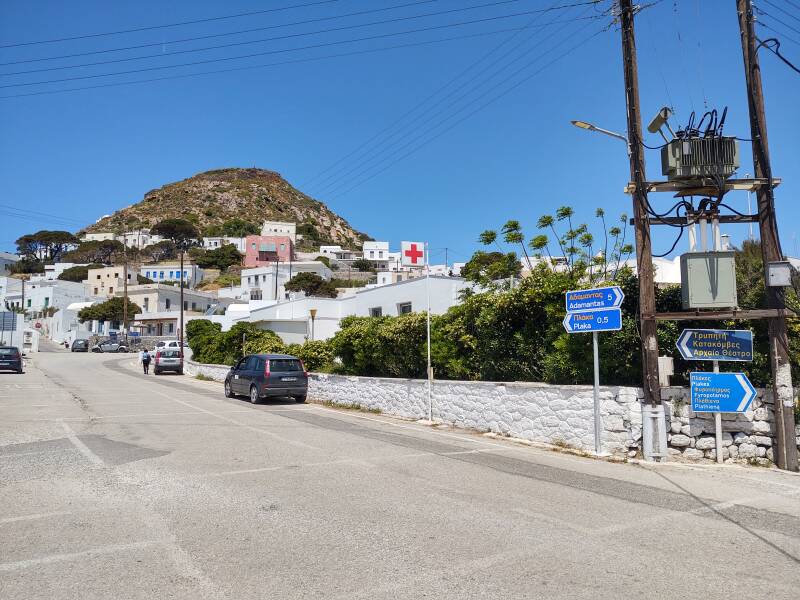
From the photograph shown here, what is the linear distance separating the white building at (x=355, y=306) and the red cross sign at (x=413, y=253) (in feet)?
15.7

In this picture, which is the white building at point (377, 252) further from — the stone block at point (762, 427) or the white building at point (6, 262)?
the stone block at point (762, 427)

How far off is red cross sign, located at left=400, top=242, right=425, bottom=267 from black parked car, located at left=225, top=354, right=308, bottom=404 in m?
6.90

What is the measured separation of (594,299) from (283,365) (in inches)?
499

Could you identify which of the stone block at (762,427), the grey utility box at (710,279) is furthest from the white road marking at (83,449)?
the stone block at (762,427)

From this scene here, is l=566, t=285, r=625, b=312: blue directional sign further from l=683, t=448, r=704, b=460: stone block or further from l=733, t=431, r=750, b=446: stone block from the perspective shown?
l=733, t=431, r=750, b=446: stone block

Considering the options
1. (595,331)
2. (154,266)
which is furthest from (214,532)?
(154,266)

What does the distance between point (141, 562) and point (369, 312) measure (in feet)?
85.3

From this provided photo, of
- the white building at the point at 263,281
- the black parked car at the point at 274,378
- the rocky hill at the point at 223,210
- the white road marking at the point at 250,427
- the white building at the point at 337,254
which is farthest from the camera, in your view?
the rocky hill at the point at 223,210

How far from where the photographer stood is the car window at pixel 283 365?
66.5 ft

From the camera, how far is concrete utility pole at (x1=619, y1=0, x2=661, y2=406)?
9.95m

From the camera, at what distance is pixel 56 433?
39.6 feet

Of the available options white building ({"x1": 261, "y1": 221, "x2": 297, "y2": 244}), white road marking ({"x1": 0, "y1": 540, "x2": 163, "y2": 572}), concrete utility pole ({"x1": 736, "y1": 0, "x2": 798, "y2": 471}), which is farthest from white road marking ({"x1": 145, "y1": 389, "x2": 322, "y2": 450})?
white building ({"x1": 261, "y1": 221, "x2": 297, "y2": 244})

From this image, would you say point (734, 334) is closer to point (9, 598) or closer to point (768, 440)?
point (768, 440)

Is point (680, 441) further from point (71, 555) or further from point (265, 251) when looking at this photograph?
point (265, 251)
